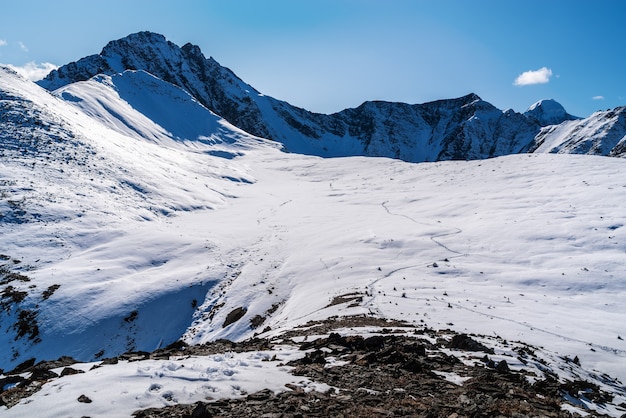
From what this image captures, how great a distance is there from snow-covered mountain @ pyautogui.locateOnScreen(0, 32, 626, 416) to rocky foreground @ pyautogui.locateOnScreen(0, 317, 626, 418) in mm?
824

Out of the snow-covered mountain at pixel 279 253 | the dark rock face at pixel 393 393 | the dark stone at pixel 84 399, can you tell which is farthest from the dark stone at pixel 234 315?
the dark stone at pixel 84 399

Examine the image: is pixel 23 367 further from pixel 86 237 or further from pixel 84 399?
pixel 86 237

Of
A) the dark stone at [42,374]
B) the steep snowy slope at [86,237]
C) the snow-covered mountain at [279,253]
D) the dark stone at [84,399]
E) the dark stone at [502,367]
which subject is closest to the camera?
the dark stone at [84,399]

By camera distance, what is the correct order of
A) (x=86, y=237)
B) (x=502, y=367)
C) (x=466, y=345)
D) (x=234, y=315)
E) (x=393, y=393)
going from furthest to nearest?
1. (x=86, y=237)
2. (x=234, y=315)
3. (x=466, y=345)
4. (x=502, y=367)
5. (x=393, y=393)

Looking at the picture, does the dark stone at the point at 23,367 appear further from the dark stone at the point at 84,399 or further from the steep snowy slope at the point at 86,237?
the steep snowy slope at the point at 86,237

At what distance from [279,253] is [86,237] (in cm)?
1867

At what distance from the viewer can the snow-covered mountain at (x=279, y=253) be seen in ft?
62.1

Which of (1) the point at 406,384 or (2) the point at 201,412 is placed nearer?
(2) the point at 201,412

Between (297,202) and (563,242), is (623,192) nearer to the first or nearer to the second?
(563,242)

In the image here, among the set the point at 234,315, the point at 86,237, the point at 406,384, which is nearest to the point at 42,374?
the point at 406,384

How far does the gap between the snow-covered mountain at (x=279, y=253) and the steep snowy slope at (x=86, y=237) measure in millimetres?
170

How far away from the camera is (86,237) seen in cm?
3675

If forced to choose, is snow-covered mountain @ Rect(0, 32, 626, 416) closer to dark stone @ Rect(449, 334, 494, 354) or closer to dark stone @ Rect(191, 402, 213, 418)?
dark stone @ Rect(449, 334, 494, 354)

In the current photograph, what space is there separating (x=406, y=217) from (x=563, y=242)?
673 inches
